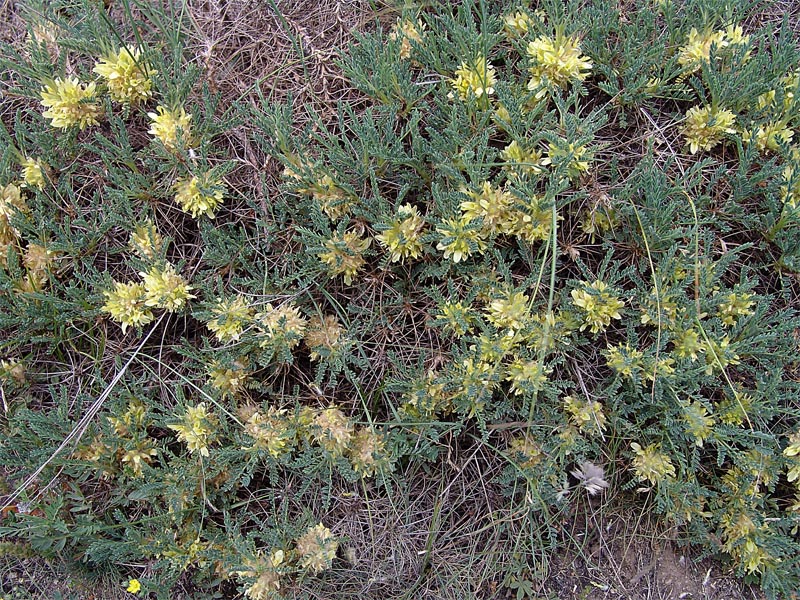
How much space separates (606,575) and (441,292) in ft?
3.98

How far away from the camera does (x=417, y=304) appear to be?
2506 millimetres

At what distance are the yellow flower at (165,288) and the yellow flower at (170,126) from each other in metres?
0.49

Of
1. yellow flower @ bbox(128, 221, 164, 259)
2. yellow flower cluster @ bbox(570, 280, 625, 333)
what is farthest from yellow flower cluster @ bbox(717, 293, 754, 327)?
yellow flower @ bbox(128, 221, 164, 259)

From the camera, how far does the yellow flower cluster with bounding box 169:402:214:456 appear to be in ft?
7.56

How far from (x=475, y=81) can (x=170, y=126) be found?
3.92 feet

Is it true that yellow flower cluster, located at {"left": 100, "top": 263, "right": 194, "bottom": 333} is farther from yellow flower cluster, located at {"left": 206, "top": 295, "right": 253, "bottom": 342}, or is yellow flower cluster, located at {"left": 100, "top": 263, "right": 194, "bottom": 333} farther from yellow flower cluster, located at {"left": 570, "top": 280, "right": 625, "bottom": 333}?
yellow flower cluster, located at {"left": 570, "top": 280, "right": 625, "bottom": 333}

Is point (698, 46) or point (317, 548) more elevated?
point (698, 46)

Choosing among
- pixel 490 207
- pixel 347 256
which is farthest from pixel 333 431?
pixel 490 207

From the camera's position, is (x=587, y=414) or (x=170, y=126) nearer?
(x=587, y=414)

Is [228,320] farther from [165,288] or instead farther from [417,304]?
[417,304]

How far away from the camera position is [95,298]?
2473mm

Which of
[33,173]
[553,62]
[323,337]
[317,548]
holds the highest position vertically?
[33,173]

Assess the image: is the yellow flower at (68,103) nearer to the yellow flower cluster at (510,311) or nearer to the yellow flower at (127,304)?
the yellow flower at (127,304)

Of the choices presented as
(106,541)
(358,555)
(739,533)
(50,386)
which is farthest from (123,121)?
(739,533)
